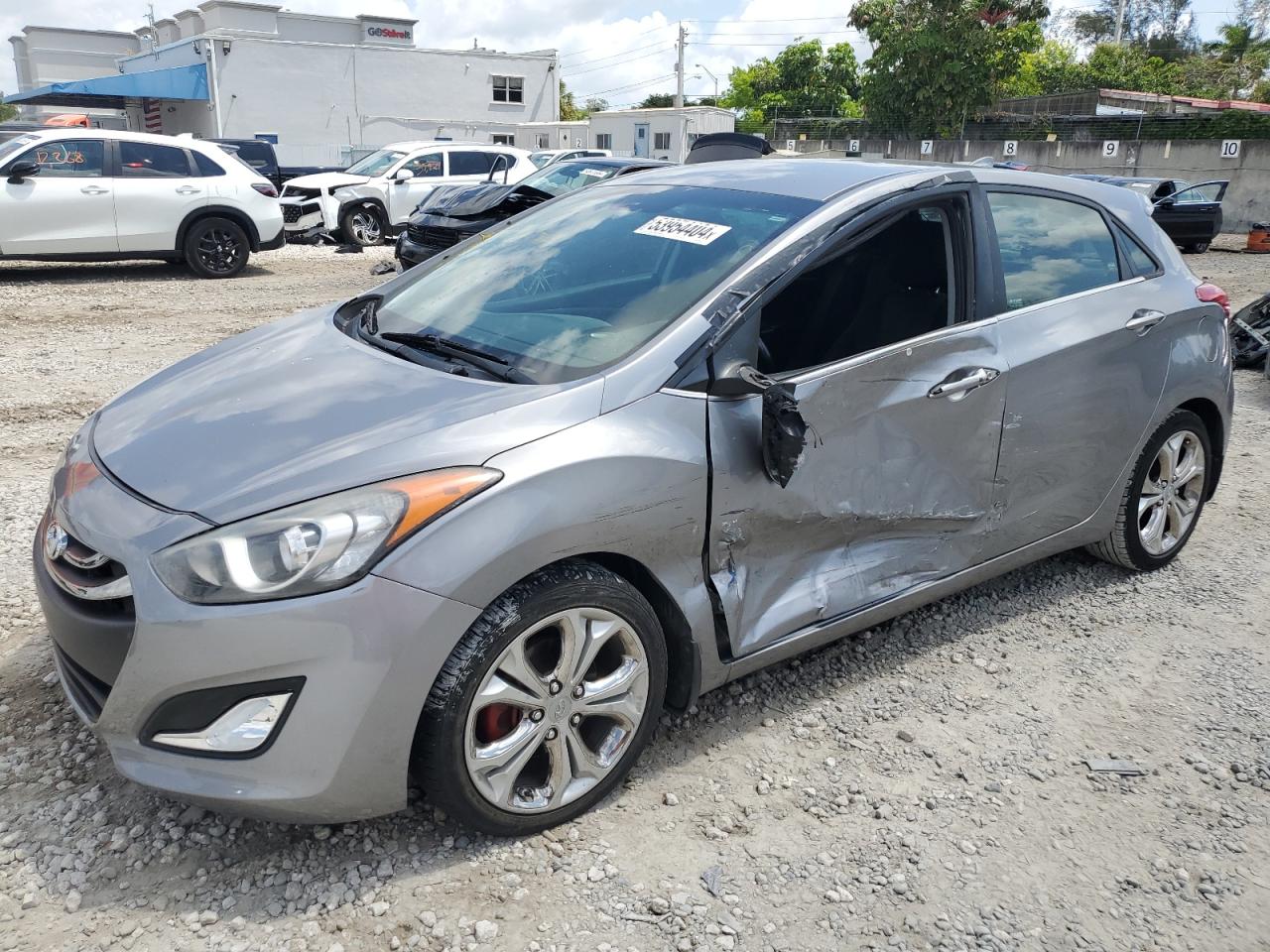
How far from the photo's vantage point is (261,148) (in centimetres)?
2095

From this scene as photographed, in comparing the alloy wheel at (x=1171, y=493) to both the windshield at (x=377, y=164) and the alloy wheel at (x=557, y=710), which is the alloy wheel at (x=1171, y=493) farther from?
the windshield at (x=377, y=164)

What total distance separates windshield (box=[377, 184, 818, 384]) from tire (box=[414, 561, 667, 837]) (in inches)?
24.9

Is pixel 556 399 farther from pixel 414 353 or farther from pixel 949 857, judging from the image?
pixel 949 857

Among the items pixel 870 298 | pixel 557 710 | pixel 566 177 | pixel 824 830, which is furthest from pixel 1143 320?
pixel 566 177

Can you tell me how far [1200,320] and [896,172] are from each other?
5.37 feet

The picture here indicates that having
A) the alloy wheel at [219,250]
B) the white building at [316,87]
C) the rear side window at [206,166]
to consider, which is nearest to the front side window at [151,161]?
the rear side window at [206,166]

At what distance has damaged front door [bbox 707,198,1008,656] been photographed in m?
2.88

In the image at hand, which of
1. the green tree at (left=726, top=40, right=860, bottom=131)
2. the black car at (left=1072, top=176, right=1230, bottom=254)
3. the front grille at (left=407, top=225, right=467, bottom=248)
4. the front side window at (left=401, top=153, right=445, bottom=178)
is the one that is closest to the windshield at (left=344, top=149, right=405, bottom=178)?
the front side window at (left=401, top=153, right=445, bottom=178)

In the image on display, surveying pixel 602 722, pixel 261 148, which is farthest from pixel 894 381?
pixel 261 148

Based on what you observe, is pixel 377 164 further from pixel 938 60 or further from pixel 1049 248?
pixel 938 60

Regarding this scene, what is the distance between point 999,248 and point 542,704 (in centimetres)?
222

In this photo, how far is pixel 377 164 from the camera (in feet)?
54.7

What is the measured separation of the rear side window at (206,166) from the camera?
1171cm

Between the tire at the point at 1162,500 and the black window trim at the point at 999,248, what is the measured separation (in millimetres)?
626
